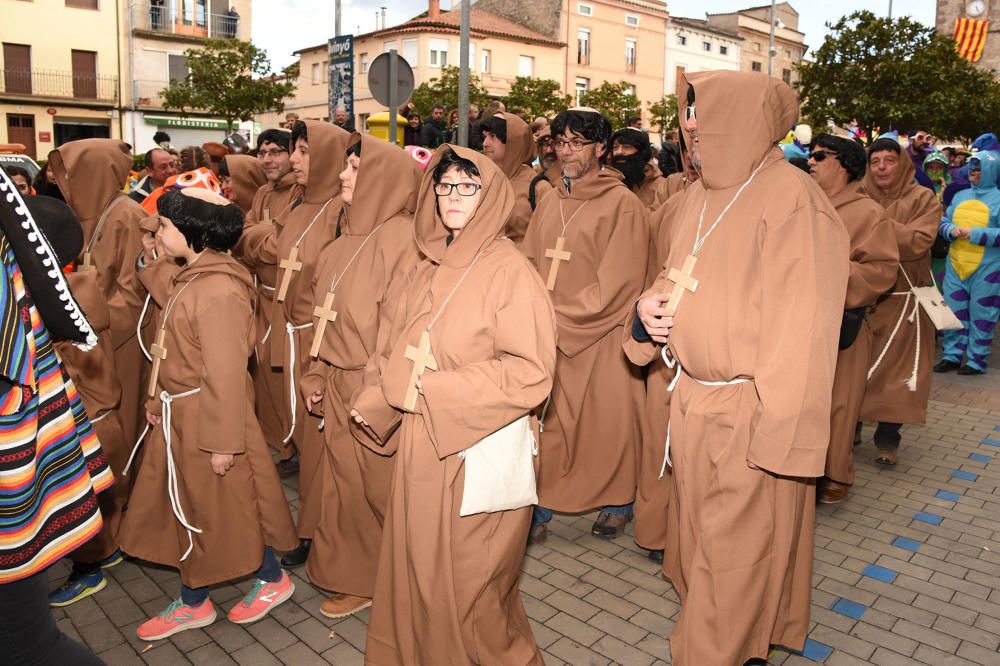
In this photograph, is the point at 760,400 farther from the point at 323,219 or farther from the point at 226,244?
the point at 323,219

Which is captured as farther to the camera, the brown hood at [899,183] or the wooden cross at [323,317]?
the brown hood at [899,183]

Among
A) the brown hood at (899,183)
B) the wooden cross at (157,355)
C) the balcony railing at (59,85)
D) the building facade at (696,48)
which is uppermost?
the building facade at (696,48)

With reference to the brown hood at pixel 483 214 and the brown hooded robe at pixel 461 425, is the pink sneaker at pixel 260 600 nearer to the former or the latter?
the brown hooded robe at pixel 461 425

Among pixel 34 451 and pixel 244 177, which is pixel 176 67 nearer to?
pixel 244 177

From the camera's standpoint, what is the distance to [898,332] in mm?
6434

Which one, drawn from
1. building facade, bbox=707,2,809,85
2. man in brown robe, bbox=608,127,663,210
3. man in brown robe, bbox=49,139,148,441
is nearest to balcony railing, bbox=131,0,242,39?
building facade, bbox=707,2,809,85

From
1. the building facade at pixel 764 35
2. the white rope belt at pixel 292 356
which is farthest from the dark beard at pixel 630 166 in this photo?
the building facade at pixel 764 35

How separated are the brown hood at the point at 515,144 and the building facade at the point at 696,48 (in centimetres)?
5270

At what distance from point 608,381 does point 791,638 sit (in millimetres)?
2003

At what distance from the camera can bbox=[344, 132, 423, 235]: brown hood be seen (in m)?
4.21

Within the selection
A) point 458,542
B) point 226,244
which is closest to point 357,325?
point 226,244

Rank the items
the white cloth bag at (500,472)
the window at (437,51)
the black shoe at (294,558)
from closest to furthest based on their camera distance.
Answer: the white cloth bag at (500,472) < the black shoe at (294,558) < the window at (437,51)

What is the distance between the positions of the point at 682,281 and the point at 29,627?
2358mm

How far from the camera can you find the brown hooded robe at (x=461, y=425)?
2945 mm
